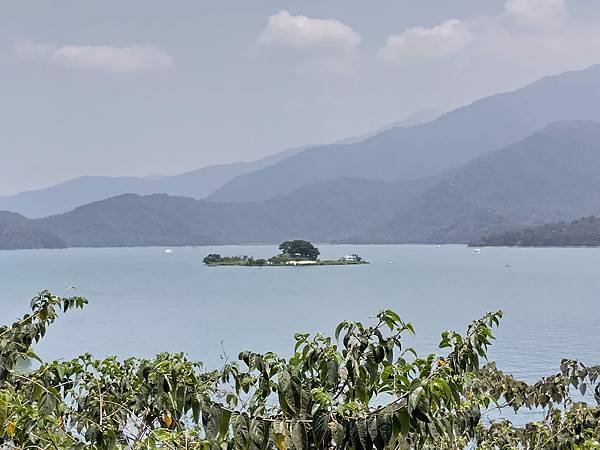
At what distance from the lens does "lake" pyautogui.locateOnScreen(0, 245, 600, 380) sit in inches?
1243

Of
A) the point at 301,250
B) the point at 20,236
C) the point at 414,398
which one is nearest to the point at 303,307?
the point at 414,398

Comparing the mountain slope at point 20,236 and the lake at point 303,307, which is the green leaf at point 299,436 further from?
the mountain slope at point 20,236

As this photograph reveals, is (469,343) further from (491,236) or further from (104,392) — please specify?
(491,236)

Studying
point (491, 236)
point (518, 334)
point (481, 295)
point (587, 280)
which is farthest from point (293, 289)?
point (491, 236)

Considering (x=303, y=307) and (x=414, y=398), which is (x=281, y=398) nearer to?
(x=414, y=398)

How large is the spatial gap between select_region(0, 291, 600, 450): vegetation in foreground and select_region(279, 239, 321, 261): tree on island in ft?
306

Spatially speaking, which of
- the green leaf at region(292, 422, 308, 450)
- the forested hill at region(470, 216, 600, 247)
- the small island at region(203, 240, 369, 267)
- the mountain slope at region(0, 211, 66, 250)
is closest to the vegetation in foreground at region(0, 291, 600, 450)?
the green leaf at region(292, 422, 308, 450)

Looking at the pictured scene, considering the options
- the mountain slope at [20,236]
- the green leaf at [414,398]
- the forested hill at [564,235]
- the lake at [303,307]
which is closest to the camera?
the green leaf at [414,398]

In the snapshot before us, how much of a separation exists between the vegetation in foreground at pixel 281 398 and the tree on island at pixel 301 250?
93.1 meters

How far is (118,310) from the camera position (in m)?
50.2

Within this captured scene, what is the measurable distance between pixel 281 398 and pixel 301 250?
96.3 meters

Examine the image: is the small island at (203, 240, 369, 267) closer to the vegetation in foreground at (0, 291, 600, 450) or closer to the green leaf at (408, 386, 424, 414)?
the vegetation in foreground at (0, 291, 600, 450)

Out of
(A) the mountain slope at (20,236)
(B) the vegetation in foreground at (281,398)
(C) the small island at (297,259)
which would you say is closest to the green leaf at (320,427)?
(B) the vegetation in foreground at (281,398)

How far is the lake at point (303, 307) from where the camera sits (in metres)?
31.6
